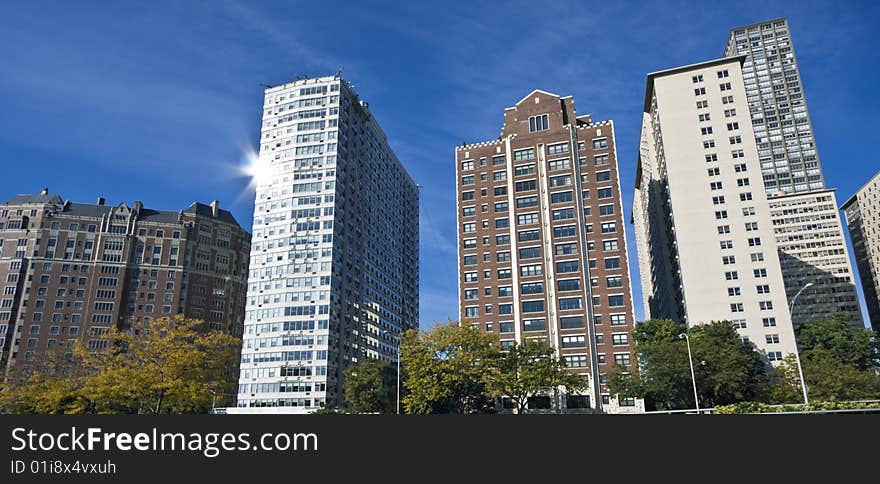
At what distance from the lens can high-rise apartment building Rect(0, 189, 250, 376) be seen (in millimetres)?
131125

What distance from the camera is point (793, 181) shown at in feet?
545

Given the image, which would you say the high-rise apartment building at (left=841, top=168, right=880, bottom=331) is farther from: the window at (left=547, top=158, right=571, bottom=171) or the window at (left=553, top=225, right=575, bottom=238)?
the window at (left=547, top=158, right=571, bottom=171)

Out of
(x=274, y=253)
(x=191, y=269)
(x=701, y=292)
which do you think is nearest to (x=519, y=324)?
(x=701, y=292)

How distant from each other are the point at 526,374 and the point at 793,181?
490ft

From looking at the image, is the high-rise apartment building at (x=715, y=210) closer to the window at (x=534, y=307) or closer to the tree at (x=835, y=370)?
the tree at (x=835, y=370)

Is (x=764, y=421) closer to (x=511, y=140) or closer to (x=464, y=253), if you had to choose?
(x=464, y=253)

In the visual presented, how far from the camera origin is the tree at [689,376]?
62.8 m

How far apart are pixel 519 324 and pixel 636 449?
2989 inches

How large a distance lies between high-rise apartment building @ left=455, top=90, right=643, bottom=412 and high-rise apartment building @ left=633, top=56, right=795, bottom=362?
1456 centimetres

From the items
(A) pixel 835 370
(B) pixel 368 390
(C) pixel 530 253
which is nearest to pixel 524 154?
(C) pixel 530 253

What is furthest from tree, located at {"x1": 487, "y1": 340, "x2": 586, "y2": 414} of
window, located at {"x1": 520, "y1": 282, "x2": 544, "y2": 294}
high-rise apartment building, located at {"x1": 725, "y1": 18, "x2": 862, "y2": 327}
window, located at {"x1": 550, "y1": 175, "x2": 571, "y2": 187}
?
high-rise apartment building, located at {"x1": 725, "y1": 18, "x2": 862, "y2": 327}

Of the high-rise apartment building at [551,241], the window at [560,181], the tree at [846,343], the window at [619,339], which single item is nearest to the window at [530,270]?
the high-rise apartment building at [551,241]

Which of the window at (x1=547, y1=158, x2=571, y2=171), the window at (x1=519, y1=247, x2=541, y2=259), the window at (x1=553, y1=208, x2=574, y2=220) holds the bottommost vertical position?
the window at (x1=519, y1=247, x2=541, y2=259)

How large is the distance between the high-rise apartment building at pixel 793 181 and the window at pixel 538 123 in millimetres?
84459
